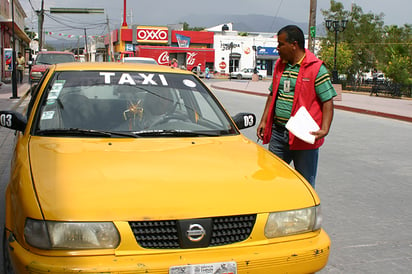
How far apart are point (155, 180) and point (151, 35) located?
196 ft

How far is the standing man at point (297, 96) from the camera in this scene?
3.88 meters

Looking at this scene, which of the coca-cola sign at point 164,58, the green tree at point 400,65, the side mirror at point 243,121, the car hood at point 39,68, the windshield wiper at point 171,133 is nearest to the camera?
the windshield wiper at point 171,133

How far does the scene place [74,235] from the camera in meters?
2.34

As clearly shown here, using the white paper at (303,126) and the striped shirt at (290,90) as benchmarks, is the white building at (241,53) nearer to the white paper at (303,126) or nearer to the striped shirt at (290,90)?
the striped shirt at (290,90)

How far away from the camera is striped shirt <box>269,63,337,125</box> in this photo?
3.87 metres

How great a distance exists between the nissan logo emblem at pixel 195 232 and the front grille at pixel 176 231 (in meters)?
0.04

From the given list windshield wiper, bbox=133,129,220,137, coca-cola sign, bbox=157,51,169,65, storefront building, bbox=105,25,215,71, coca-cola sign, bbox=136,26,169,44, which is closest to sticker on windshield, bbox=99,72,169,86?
windshield wiper, bbox=133,129,220,137

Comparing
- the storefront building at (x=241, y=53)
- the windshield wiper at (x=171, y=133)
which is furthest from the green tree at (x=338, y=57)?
the windshield wiper at (x=171, y=133)

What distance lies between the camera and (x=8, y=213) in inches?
111

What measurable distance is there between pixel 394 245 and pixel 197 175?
2336mm

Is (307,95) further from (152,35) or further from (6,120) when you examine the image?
(152,35)

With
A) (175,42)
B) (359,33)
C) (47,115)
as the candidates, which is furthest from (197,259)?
(175,42)

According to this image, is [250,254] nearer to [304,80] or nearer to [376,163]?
[304,80]

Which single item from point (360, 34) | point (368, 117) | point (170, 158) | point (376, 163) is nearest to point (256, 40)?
A: point (360, 34)
